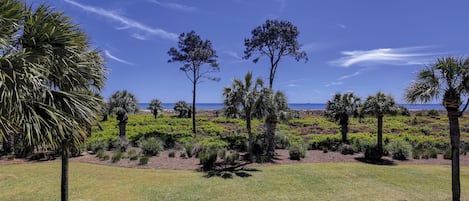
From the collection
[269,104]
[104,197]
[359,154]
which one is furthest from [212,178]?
[359,154]

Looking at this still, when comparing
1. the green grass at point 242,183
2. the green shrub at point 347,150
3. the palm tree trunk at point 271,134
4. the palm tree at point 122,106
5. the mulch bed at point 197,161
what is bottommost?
the mulch bed at point 197,161

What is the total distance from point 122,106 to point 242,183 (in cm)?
1483

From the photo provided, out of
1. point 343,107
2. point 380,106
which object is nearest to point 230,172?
point 380,106

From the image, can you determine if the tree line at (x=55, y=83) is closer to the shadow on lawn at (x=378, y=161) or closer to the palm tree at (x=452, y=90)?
the palm tree at (x=452, y=90)

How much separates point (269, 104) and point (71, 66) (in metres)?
10.9

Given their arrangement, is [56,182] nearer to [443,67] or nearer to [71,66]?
[71,66]

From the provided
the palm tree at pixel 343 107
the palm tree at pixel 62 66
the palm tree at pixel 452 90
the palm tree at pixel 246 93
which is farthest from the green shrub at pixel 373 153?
the palm tree at pixel 62 66

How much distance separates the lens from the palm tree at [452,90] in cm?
674

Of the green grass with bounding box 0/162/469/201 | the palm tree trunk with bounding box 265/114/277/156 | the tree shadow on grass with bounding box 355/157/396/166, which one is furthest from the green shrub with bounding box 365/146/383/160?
the palm tree trunk with bounding box 265/114/277/156

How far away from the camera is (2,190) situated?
29.7ft

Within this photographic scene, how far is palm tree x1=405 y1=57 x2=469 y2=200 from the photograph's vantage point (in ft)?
22.1

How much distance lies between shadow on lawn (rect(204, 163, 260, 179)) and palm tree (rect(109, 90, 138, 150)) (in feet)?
36.4

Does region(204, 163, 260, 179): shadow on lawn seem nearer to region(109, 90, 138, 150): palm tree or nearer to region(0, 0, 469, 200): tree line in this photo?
region(0, 0, 469, 200): tree line

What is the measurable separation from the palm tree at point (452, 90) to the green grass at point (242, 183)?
2.38 m
